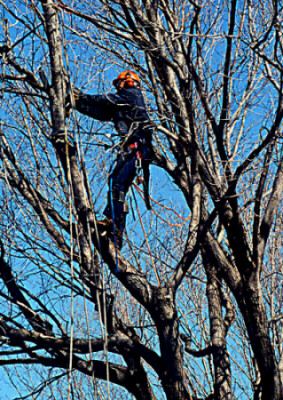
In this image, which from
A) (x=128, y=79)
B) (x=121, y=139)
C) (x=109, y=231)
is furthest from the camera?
(x=128, y=79)

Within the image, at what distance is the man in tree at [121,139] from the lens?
5.08 metres

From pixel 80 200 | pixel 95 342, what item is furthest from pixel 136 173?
pixel 95 342

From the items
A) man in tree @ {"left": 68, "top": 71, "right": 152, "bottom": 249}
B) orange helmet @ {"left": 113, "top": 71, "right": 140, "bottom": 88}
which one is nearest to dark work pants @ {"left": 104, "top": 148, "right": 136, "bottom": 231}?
man in tree @ {"left": 68, "top": 71, "right": 152, "bottom": 249}

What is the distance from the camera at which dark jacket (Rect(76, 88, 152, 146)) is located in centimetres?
515

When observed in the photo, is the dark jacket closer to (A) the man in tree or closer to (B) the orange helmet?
(A) the man in tree

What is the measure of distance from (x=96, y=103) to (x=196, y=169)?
1107 millimetres

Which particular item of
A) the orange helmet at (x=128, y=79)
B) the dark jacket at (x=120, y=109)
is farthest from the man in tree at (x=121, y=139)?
the orange helmet at (x=128, y=79)

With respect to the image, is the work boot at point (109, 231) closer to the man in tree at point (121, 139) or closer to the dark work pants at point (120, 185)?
the man in tree at point (121, 139)

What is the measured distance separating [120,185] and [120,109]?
2.38 feet

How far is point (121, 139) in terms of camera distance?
16.7 ft

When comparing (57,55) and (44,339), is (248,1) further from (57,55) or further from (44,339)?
(44,339)

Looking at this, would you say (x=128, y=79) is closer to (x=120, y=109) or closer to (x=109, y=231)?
(x=120, y=109)

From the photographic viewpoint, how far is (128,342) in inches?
178

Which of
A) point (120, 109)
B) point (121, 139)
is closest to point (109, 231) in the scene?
point (121, 139)
